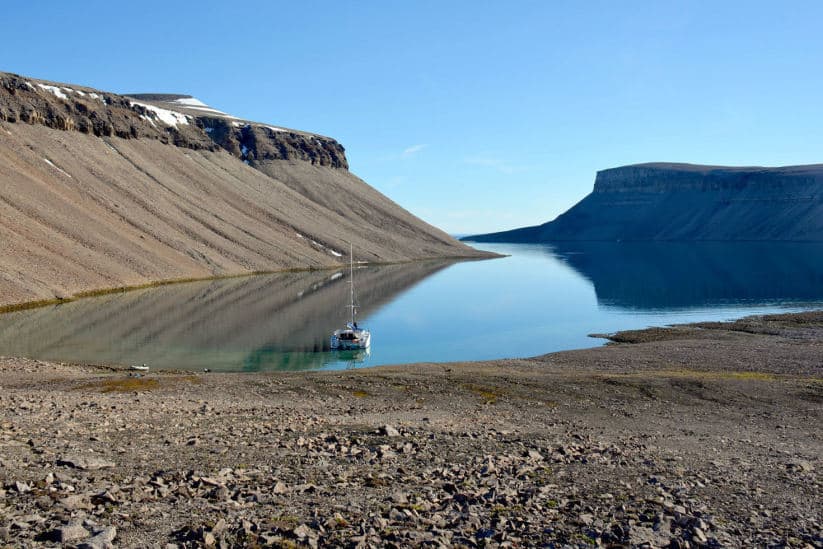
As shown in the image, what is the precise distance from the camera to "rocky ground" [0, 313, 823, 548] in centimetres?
1277

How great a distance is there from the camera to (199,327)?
63.6m

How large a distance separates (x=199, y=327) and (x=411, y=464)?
49.9 meters

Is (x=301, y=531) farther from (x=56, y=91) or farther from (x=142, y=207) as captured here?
(x=56, y=91)

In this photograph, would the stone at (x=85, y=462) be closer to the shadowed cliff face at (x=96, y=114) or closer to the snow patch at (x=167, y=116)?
the shadowed cliff face at (x=96, y=114)

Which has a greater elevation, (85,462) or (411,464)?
(85,462)

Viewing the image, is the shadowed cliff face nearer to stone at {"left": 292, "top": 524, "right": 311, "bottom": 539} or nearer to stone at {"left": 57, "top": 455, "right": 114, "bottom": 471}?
stone at {"left": 57, "top": 455, "right": 114, "bottom": 471}

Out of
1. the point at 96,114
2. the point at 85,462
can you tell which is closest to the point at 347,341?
the point at 85,462

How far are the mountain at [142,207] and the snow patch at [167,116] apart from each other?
1.69 feet

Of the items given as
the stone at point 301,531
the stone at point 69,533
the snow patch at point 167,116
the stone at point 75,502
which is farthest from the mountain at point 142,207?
the stone at point 301,531

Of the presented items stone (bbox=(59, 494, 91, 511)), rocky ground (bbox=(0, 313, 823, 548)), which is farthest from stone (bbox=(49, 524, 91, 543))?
stone (bbox=(59, 494, 91, 511))

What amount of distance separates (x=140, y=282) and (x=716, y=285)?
8368 cm

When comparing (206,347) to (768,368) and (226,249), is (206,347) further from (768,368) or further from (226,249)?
(226,249)

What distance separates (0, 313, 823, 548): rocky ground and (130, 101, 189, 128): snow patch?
14963cm

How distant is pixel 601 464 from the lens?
1817 cm
